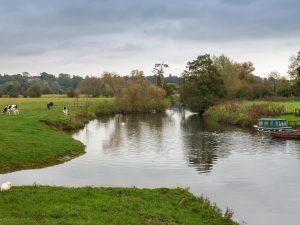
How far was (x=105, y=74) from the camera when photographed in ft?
486

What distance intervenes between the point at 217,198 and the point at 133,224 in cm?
1006

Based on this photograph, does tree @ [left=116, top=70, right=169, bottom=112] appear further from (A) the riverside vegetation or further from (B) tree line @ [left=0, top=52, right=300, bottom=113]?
(A) the riverside vegetation

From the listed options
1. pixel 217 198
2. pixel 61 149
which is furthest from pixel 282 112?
pixel 217 198

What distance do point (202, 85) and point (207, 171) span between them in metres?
71.8

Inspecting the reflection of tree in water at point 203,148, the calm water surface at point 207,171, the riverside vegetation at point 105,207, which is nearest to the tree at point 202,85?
the reflection of tree in water at point 203,148

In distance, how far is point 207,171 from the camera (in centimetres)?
3547

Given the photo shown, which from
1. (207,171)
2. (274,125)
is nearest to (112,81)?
(274,125)

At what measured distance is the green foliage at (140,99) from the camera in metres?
115

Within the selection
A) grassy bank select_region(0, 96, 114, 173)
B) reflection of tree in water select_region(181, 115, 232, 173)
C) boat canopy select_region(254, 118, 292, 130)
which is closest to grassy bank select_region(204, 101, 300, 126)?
boat canopy select_region(254, 118, 292, 130)

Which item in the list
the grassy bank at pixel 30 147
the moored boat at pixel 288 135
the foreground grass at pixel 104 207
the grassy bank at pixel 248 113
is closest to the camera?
the foreground grass at pixel 104 207

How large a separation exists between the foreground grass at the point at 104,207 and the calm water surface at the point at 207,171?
101 inches

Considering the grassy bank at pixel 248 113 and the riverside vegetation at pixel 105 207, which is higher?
the grassy bank at pixel 248 113

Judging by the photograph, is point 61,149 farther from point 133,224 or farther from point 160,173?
point 133,224

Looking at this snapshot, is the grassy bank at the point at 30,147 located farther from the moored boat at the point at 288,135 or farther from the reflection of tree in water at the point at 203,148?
the moored boat at the point at 288,135
